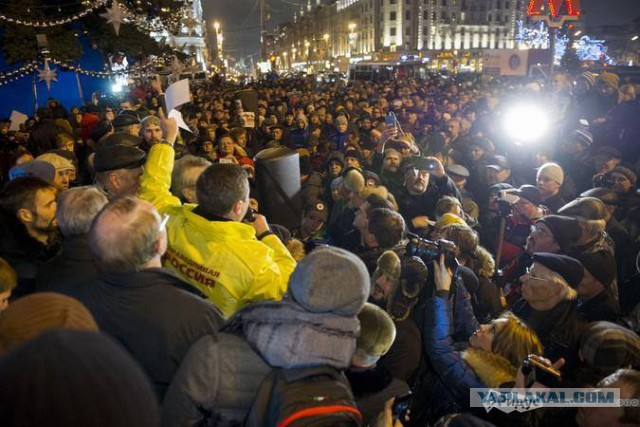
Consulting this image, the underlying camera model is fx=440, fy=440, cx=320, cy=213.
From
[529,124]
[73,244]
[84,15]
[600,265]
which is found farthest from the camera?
[84,15]

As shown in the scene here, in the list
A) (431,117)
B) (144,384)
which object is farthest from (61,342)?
(431,117)

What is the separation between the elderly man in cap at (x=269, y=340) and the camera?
1.46 m

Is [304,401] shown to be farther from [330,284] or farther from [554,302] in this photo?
[554,302]

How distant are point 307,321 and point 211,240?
109 cm

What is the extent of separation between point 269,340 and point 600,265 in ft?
10.4

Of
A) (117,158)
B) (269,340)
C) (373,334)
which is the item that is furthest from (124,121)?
(269,340)

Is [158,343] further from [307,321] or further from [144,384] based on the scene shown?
[144,384]

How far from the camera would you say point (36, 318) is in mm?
1295

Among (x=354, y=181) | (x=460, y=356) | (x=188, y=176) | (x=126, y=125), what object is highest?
(x=126, y=125)

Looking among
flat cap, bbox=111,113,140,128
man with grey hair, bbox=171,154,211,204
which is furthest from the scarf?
flat cap, bbox=111,113,140,128

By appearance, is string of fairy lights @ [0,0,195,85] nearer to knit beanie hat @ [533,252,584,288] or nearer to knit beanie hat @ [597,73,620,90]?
knit beanie hat @ [597,73,620,90]

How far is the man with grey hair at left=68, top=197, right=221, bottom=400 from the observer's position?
184 centimetres

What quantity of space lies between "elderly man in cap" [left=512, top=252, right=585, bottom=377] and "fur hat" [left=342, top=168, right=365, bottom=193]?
216cm

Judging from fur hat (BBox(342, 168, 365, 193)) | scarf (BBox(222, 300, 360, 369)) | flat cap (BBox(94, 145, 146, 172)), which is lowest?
fur hat (BBox(342, 168, 365, 193))
